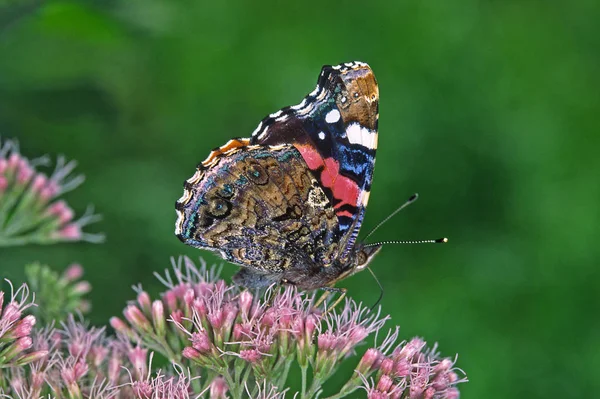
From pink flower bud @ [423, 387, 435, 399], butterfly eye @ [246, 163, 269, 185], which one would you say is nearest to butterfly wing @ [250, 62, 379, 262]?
butterfly eye @ [246, 163, 269, 185]

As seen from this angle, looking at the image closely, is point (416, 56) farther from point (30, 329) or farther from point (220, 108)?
point (30, 329)

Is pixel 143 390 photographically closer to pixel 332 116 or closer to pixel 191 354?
pixel 191 354

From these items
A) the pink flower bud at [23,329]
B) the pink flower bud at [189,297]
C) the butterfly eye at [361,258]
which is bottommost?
the pink flower bud at [23,329]

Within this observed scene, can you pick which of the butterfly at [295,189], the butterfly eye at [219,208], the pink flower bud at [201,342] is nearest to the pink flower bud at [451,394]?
the butterfly at [295,189]

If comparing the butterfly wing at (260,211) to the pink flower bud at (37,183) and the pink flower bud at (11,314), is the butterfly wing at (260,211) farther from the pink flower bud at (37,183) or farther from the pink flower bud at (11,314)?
the pink flower bud at (37,183)

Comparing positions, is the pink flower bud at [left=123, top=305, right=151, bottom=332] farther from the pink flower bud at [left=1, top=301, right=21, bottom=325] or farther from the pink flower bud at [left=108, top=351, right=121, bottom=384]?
the pink flower bud at [left=1, top=301, right=21, bottom=325]

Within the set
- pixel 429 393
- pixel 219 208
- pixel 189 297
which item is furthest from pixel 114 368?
pixel 429 393

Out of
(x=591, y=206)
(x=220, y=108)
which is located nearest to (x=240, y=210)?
(x=220, y=108)
